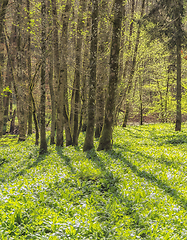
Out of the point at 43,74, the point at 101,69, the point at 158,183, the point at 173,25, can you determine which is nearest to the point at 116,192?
the point at 158,183

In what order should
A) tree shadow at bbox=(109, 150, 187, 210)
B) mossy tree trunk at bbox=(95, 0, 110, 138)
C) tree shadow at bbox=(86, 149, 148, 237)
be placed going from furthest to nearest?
mossy tree trunk at bbox=(95, 0, 110, 138), tree shadow at bbox=(109, 150, 187, 210), tree shadow at bbox=(86, 149, 148, 237)

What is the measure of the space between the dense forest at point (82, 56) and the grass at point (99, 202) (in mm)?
3505

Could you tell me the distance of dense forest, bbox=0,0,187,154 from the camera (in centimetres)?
1059

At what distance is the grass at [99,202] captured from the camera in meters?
3.97

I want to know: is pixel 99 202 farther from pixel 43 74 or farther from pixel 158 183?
pixel 43 74

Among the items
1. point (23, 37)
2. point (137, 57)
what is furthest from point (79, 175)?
point (137, 57)

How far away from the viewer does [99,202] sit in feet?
17.5

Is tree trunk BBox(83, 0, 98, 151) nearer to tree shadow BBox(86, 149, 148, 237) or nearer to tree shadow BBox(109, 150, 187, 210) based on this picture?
tree shadow BBox(109, 150, 187, 210)

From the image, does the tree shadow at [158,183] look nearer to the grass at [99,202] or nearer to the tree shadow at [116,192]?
the grass at [99,202]

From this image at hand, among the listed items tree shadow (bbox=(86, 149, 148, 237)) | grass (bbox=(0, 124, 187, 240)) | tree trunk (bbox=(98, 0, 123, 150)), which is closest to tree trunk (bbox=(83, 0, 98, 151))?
tree trunk (bbox=(98, 0, 123, 150))

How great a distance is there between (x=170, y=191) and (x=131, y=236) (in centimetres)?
253

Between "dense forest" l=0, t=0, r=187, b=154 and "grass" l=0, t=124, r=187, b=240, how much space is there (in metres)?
3.51

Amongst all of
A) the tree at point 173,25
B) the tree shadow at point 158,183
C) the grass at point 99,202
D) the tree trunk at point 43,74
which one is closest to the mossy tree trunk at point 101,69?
the tree trunk at point 43,74

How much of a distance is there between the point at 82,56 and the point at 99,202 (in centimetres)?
1493
